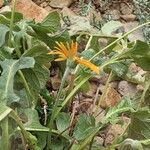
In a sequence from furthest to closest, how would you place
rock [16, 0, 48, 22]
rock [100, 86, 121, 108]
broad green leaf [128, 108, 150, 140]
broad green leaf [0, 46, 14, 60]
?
rock [16, 0, 48, 22], rock [100, 86, 121, 108], broad green leaf [0, 46, 14, 60], broad green leaf [128, 108, 150, 140]

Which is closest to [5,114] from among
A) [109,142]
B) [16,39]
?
[16,39]

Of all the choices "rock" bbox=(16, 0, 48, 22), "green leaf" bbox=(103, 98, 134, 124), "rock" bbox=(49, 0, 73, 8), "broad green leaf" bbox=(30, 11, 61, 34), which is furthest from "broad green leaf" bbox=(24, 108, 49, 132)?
"rock" bbox=(49, 0, 73, 8)

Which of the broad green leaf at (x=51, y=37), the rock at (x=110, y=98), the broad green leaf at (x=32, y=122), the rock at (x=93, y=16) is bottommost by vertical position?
the rock at (x=110, y=98)

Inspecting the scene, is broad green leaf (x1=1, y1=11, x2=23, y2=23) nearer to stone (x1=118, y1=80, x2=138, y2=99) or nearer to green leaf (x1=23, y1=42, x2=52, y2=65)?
green leaf (x1=23, y1=42, x2=52, y2=65)

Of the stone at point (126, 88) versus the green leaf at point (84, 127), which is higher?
the green leaf at point (84, 127)

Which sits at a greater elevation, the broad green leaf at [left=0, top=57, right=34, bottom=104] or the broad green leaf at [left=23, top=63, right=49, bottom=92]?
the broad green leaf at [left=0, top=57, right=34, bottom=104]

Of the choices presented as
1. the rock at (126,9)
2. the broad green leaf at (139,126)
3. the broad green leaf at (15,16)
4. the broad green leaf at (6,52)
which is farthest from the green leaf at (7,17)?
the rock at (126,9)

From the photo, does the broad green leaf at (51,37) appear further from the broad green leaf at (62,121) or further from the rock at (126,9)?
the rock at (126,9)
